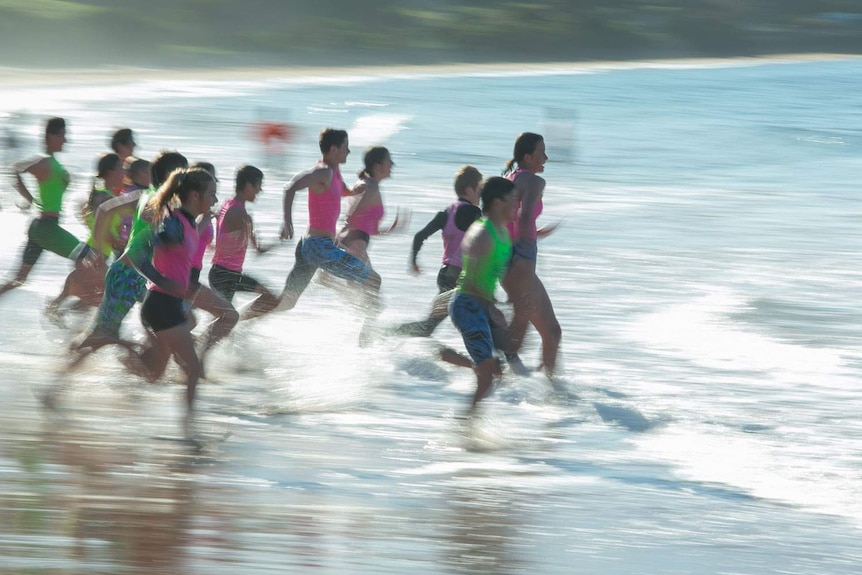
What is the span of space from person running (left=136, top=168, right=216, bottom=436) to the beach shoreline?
42.5m

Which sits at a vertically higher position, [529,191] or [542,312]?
[529,191]

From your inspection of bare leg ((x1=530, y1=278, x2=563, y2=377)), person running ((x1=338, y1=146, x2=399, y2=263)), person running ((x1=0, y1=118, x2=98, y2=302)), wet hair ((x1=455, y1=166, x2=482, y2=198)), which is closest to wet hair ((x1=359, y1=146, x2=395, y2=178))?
person running ((x1=338, y1=146, x2=399, y2=263))

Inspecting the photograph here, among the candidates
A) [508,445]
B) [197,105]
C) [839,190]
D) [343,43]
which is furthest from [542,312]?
[343,43]

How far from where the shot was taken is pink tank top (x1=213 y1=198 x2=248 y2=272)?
8906 millimetres

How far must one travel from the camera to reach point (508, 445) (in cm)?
778

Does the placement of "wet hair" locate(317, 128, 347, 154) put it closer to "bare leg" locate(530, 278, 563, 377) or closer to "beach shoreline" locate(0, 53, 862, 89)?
"bare leg" locate(530, 278, 563, 377)

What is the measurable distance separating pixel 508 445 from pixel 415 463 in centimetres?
72

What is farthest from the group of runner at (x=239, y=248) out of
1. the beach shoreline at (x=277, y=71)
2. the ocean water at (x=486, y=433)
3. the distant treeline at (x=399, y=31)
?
the distant treeline at (x=399, y=31)

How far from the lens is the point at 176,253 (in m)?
7.03

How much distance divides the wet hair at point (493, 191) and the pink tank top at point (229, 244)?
6.46ft

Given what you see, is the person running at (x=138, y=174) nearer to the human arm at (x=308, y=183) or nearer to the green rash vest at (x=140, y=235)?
the human arm at (x=308, y=183)

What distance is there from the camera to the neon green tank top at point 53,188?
10188 mm

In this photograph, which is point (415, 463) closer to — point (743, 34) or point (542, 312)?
point (542, 312)

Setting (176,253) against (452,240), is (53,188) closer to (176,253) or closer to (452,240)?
(452,240)
